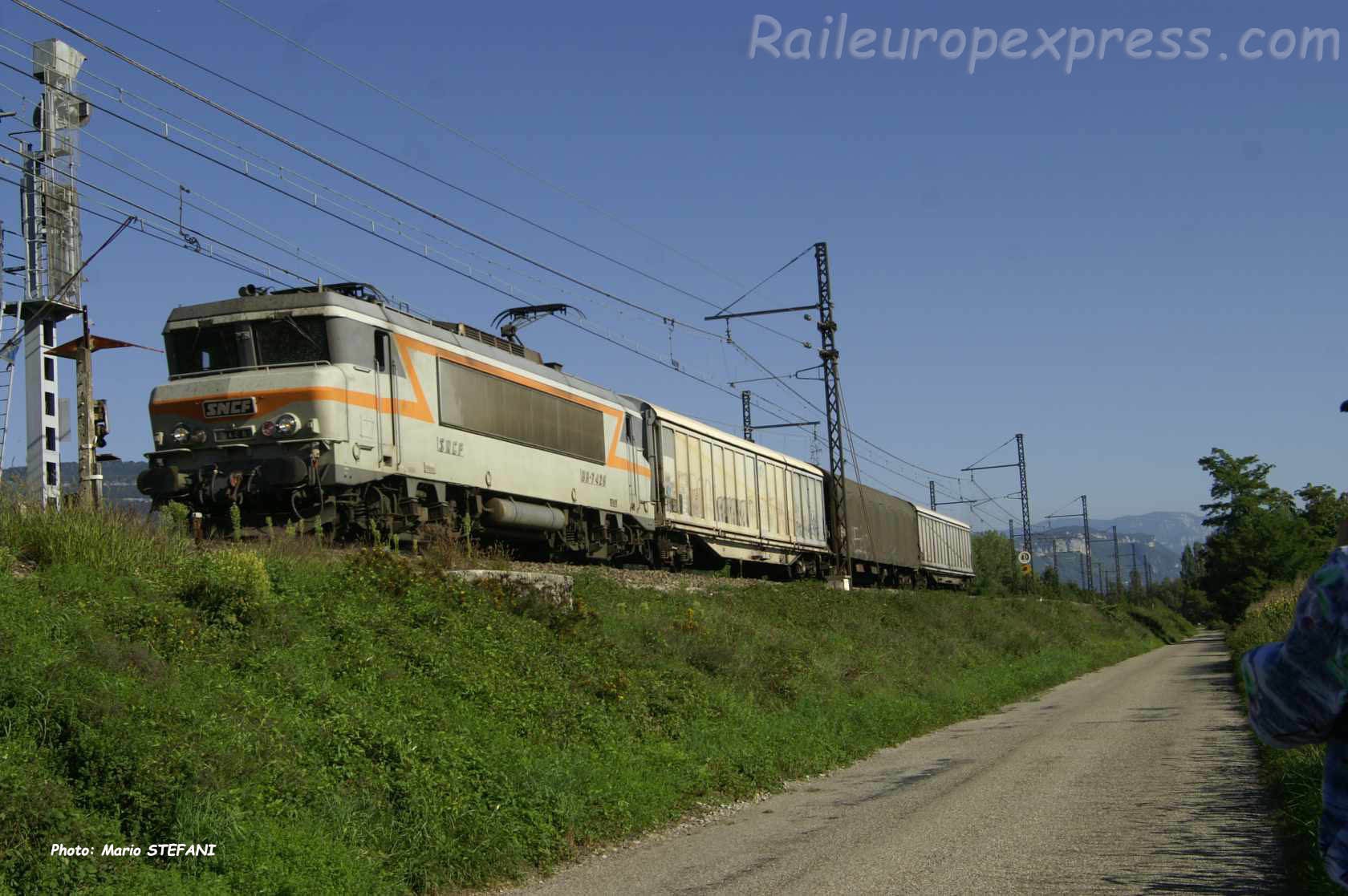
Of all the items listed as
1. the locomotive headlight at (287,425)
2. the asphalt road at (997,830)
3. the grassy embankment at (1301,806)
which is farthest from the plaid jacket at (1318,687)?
the locomotive headlight at (287,425)

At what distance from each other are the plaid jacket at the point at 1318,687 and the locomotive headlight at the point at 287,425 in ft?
49.2

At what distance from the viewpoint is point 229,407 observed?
55.0 ft

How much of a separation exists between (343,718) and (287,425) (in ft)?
24.4

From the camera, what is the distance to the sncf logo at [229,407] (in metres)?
16.6

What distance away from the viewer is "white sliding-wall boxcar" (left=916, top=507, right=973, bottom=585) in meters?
51.5

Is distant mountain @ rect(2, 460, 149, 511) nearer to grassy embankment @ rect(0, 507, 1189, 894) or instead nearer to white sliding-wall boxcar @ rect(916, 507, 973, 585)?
grassy embankment @ rect(0, 507, 1189, 894)

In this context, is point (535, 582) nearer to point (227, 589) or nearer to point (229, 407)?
point (229, 407)

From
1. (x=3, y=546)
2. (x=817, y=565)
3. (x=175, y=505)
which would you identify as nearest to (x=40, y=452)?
(x=175, y=505)

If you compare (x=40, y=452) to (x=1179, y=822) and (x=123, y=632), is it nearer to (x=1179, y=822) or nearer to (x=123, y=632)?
(x=123, y=632)

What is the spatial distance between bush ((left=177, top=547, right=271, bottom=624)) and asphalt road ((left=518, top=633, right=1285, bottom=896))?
12.8 ft

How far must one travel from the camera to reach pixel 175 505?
45.5ft

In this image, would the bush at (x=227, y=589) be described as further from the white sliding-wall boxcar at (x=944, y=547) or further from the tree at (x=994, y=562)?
the tree at (x=994, y=562)

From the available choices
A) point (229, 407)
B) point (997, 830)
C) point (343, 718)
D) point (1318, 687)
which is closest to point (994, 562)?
point (229, 407)

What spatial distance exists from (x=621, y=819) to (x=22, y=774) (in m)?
4.92
